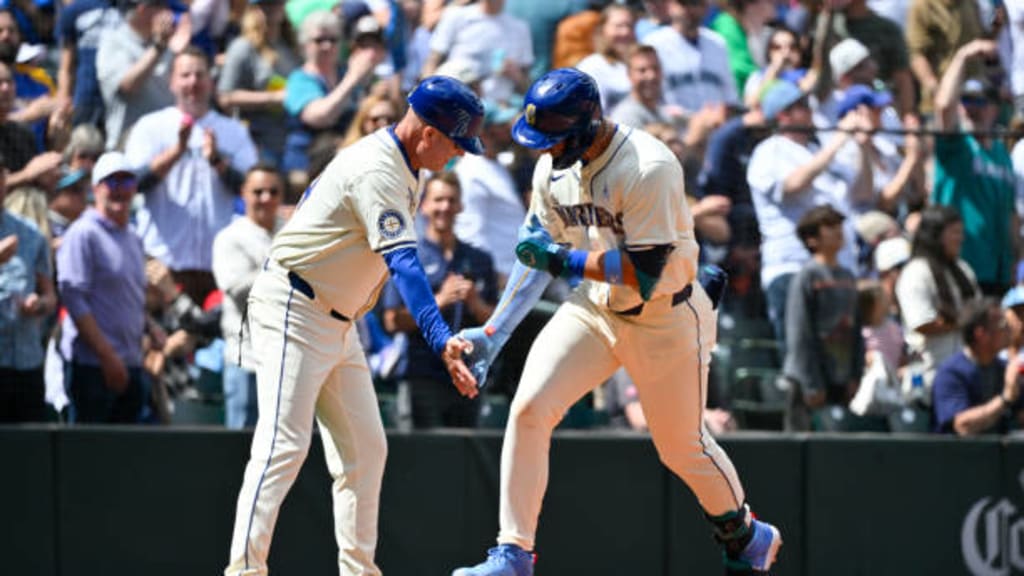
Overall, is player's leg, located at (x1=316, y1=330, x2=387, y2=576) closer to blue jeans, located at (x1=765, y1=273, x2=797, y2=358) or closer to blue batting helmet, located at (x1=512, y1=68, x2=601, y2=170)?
blue batting helmet, located at (x1=512, y1=68, x2=601, y2=170)

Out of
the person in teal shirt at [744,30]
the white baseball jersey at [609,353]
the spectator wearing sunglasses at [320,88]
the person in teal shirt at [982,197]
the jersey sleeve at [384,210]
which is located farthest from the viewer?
the person in teal shirt at [744,30]

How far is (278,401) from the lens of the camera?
645cm

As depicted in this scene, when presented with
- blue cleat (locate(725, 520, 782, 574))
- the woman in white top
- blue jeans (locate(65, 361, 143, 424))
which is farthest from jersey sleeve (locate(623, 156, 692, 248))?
the woman in white top

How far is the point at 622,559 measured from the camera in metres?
8.81

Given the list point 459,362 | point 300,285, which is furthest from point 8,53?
point 459,362

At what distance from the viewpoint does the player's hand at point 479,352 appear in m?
6.30

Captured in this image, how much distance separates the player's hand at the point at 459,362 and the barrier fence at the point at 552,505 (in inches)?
96.5

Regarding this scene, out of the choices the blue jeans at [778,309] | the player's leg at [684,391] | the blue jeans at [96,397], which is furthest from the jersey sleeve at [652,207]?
the blue jeans at [96,397]

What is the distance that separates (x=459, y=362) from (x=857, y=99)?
484cm

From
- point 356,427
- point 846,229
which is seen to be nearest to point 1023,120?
point 846,229

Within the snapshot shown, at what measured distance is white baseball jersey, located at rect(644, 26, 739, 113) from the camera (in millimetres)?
9812

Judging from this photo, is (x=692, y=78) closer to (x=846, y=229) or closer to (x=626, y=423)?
(x=846, y=229)

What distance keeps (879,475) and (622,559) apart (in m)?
1.52

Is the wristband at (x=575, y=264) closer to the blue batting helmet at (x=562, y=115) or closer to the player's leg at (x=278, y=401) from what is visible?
the blue batting helmet at (x=562, y=115)
